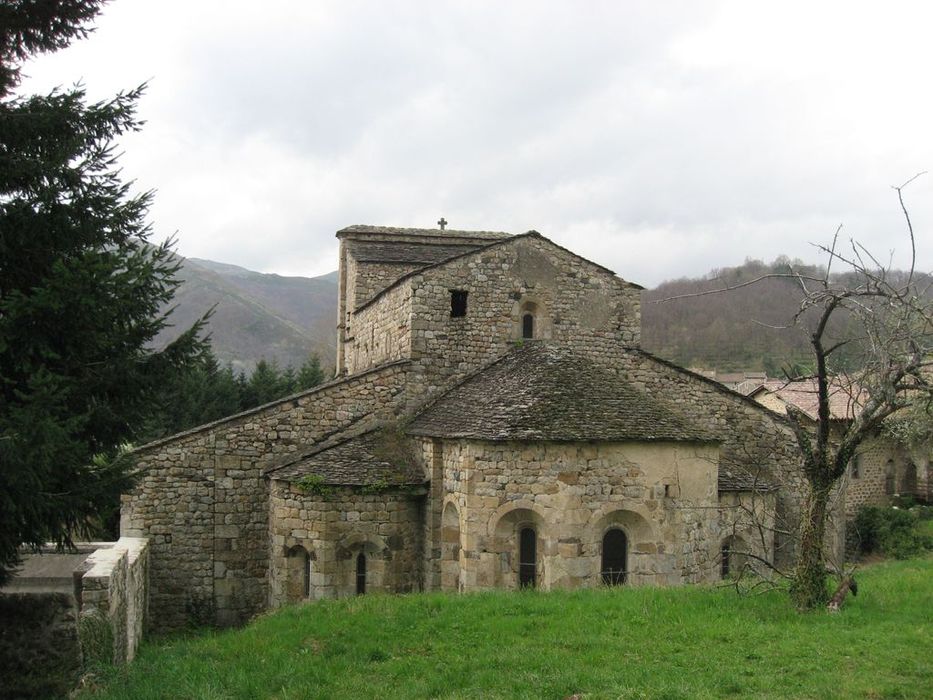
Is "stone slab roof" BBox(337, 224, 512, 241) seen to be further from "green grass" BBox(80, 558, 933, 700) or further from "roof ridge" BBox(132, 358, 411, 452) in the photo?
"green grass" BBox(80, 558, 933, 700)

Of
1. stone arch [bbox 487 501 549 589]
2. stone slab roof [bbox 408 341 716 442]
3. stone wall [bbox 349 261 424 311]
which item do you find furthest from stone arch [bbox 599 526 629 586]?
stone wall [bbox 349 261 424 311]

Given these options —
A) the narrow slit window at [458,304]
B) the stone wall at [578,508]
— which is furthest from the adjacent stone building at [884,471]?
the stone wall at [578,508]

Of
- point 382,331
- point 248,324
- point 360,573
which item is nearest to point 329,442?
point 360,573

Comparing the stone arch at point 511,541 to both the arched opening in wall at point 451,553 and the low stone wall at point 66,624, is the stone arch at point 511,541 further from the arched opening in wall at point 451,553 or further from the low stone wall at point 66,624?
the low stone wall at point 66,624

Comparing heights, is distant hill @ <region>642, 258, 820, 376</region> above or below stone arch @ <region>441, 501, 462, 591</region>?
above

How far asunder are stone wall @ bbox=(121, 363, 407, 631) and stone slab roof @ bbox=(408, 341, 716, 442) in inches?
100

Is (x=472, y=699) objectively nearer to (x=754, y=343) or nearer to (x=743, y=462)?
(x=743, y=462)

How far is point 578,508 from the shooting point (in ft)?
38.9

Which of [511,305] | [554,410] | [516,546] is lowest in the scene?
[516,546]

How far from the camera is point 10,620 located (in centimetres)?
977

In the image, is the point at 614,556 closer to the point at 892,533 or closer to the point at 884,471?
the point at 892,533

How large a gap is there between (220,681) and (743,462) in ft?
36.4

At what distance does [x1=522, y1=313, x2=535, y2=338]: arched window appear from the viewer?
1633 centimetres

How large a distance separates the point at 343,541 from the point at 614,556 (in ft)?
13.6
